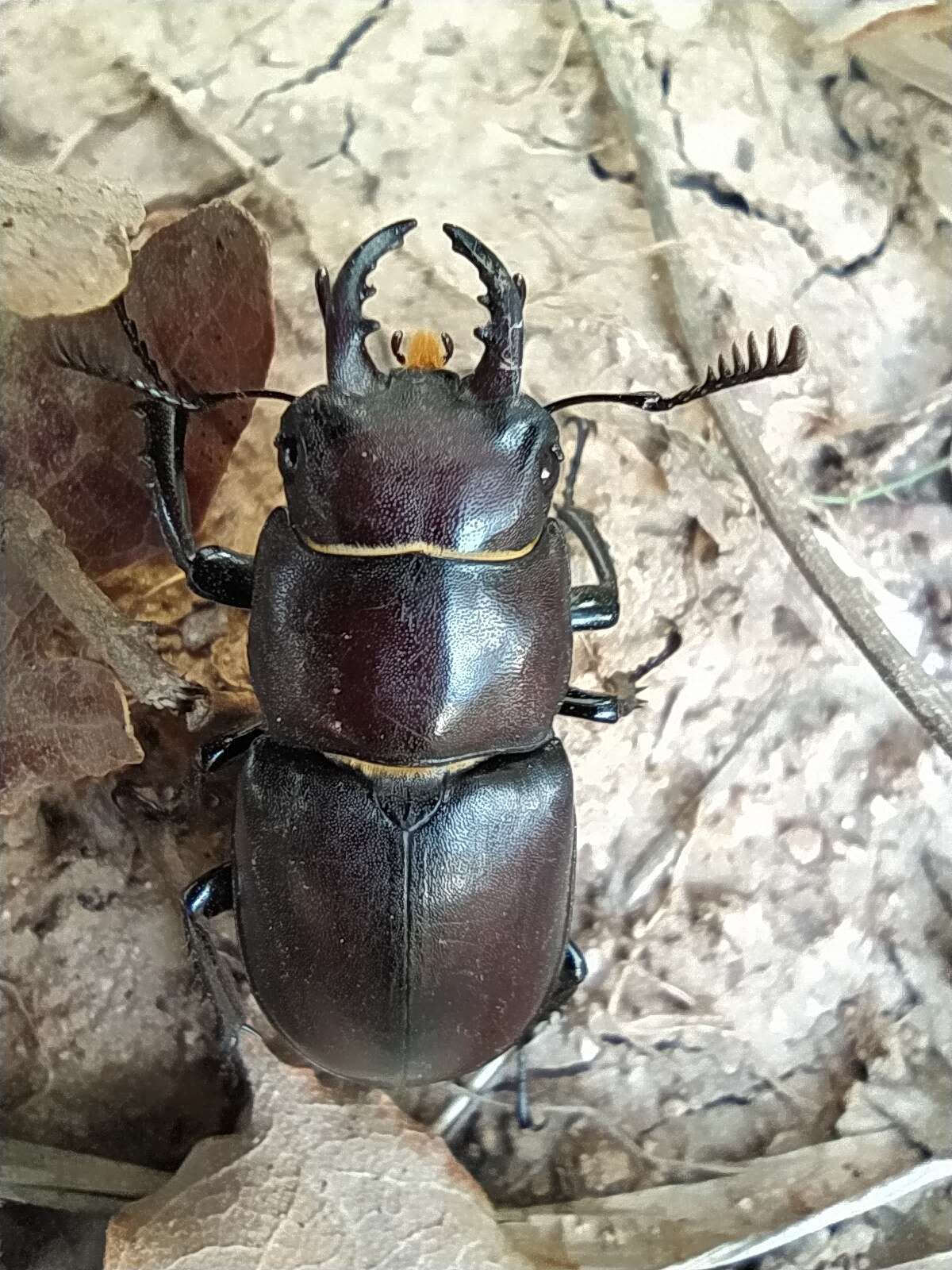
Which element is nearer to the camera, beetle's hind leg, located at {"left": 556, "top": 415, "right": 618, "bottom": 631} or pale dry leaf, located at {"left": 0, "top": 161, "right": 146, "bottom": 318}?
pale dry leaf, located at {"left": 0, "top": 161, "right": 146, "bottom": 318}

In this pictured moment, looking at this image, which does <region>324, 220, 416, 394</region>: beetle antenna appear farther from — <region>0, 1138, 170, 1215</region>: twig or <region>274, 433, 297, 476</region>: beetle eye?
<region>0, 1138, 170, 1215</region>: twig

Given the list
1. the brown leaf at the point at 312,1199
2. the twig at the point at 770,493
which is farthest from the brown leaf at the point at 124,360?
the brown leaf at the point at 312,1199

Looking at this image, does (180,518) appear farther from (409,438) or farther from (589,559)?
(589,559)

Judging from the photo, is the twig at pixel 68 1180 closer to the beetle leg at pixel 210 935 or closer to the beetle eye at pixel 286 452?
the beetle leg at pixel 210 935

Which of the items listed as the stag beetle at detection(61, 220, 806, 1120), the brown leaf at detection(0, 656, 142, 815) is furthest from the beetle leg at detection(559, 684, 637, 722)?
the brown leaf at detection(0, 656, 142, 815)

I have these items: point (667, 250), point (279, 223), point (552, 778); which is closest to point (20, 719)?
point (552, 778)

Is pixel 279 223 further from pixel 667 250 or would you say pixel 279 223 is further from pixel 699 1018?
pixel 699 1018
